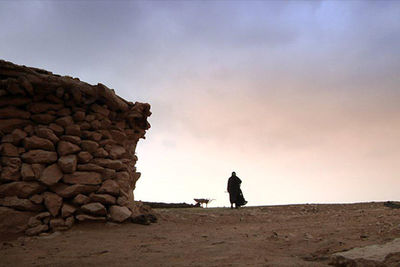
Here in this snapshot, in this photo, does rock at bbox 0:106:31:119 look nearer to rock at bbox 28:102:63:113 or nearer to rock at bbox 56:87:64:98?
rock at bbox 28:102:63:113

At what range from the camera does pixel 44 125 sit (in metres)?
6.14

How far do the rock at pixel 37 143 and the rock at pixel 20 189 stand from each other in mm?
709

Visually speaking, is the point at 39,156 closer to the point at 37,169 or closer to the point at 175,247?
the point at 37,169

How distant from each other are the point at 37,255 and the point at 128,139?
393 cm

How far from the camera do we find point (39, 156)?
586cm

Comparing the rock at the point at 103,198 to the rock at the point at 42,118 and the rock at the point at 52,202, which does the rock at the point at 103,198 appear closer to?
the rock at the point at 52,202

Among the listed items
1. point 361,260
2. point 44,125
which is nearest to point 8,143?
point 44,125

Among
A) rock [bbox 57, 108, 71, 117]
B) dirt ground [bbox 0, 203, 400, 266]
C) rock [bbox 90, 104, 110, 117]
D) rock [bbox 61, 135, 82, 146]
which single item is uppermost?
rock [bbox 90, 104, 110, 117]

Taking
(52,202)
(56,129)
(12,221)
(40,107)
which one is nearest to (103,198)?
(52,202)

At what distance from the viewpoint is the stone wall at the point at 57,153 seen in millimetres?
5629

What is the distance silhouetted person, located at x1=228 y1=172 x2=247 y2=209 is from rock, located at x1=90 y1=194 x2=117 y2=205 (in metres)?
6.46

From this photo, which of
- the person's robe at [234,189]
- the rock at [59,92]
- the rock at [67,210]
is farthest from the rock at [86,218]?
the person's robe at [234,189]

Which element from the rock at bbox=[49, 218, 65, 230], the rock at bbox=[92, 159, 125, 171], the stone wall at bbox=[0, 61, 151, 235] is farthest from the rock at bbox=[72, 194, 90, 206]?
the rock at bbox=[92, 159, 125, 171]

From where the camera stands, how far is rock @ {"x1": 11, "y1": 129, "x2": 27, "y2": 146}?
5.81m
